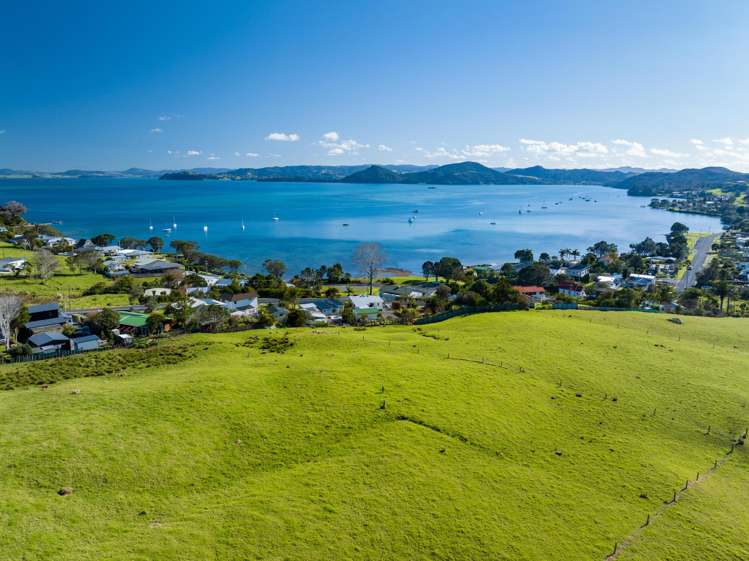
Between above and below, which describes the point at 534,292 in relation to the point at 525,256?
below

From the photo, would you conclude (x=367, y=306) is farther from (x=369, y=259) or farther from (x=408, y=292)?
(x=369, y=259)

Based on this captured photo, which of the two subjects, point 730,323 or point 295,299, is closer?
point 730,323

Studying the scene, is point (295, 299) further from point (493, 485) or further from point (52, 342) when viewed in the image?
point (493, 485)

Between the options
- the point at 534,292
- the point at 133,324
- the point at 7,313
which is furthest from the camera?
the point at 534,292

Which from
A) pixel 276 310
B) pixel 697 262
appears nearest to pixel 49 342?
pixel 276 310

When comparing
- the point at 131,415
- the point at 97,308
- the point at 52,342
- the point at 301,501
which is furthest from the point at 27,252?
the point at 301,501

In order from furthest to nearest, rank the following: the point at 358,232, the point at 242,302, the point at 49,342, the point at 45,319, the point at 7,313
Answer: the point at 358,232 → the point at 242,302 → the point at 45,319 → the point at 7,313 → the point at 49,342

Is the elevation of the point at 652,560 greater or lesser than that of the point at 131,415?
lesser
